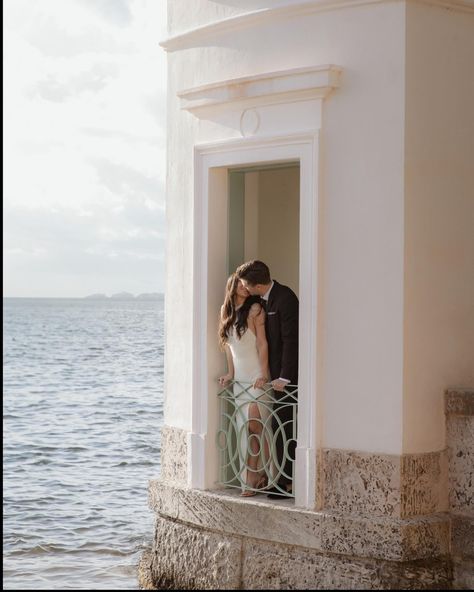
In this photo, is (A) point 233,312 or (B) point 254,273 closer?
(B) point 254,273

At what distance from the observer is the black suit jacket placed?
28.2 feet

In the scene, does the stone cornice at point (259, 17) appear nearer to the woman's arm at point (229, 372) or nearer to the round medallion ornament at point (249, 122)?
the round medallion ornament at point (249, 122)

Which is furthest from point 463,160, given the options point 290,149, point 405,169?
point 290,149

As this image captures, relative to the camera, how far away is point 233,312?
8.74m

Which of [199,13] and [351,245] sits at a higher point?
[199,13]

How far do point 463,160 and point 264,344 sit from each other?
2.02 metres

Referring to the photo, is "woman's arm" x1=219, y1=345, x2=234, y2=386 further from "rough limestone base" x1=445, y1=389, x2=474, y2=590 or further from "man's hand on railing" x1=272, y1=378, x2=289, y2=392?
"rough limestone base" x1=445, y1=389, x2=474, y2=590

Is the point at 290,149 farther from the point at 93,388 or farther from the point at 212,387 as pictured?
the point at 93,388

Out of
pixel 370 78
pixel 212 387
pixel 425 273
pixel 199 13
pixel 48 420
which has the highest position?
pixel 199 13

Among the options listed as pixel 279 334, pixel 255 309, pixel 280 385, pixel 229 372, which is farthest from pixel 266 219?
pixel 280 385

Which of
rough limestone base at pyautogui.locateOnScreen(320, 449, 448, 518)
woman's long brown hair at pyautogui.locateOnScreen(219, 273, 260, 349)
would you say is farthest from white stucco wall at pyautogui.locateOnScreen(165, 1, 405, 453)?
woman's long brown hair at pyautogui.locateOnScreen(219, 273, 260, 349)

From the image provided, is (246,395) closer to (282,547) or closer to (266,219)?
(282,547)

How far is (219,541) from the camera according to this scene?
340 inches

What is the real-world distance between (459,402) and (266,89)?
2.63 meters
